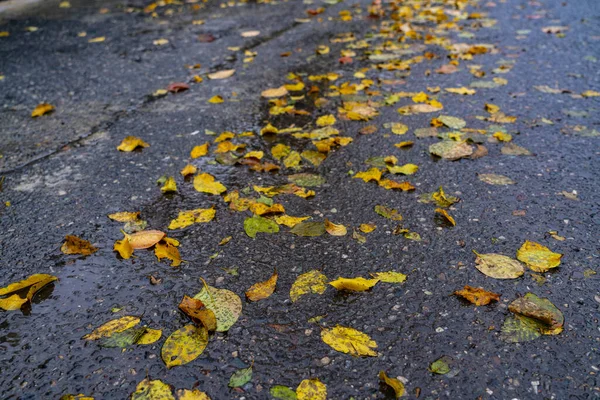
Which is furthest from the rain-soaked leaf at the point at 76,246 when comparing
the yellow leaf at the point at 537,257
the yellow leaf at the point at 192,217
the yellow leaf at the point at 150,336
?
the yellow leaf at the point at 537,257

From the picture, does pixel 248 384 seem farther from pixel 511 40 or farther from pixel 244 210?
pixel 511 40

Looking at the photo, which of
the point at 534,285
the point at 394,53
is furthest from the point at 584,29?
the point at 534,285

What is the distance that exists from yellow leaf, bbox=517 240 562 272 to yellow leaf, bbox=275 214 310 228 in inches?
32.5

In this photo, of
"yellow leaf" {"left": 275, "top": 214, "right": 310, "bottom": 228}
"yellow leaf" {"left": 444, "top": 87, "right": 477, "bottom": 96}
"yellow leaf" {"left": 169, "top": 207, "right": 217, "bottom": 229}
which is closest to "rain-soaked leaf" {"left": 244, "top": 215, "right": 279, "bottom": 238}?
"yellow leaf" {"left": 275, "top": 214, "right": 310, "bottom": 228}

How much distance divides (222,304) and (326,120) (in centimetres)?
156

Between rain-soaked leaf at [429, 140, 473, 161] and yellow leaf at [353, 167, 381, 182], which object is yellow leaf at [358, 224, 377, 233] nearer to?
yellow leaf at [353, 167, 381, 182]

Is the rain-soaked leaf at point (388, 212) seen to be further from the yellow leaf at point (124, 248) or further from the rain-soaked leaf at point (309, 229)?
the yellow leaf at point (124, 248)

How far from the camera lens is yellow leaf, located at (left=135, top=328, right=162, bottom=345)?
4.45 ft

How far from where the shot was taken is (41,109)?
2936 millimetres

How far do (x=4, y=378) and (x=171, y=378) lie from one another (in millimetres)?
470

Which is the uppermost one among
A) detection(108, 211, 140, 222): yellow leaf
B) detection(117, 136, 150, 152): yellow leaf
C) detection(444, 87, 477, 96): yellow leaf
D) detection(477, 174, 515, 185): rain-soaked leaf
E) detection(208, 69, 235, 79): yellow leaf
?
detection(208, 69, 235, 79): yellow leaf

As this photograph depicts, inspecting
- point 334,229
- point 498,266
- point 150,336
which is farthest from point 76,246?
point 498,266

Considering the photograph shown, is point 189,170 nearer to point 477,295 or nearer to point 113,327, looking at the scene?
point 113,327

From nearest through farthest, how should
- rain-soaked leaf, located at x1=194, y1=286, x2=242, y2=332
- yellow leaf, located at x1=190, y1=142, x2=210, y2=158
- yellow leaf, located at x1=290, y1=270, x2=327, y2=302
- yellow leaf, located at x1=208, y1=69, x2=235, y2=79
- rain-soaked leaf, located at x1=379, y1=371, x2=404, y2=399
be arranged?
rain-soaked leaf, located at x1=379, y1=371, x2=404, y2=399, rain-soaked leaf, located at x1=194, y1=286, x2=242, y2=332, yellow leaf, located at x1=290, y1=270, x2=327, y2=302, yellow leaf, located at x1=190, y1=142, x2=210, y2=158, yellow leaf, located at x1=208, y1=69, x2=235, y2=79
